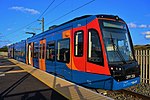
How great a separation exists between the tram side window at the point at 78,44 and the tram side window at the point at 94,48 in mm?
559

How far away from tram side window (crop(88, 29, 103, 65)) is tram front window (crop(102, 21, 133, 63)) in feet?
0.98

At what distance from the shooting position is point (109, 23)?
8641 mm

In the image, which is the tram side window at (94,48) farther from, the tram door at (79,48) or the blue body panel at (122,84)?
the blue body panel at (122,84)

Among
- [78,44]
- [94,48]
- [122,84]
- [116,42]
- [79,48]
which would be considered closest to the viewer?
[122,84]

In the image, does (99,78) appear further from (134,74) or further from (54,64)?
(54,64)

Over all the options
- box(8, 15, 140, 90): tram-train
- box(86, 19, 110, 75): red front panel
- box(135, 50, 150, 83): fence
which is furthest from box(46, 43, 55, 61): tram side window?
box(135, 50, 150, 83): fence

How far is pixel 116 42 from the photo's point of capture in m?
8.59

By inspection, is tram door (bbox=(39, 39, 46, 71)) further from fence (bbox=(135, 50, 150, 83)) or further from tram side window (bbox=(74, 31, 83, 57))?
fence (bbox=(135, 50, 150, 83))

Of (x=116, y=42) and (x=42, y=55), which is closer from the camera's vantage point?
(x=116, y=42)

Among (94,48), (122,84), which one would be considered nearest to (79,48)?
(94,48)

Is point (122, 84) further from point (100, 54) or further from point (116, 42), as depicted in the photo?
point (116, 42)

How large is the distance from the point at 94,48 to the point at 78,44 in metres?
1.10

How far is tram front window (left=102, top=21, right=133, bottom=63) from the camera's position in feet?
27.2

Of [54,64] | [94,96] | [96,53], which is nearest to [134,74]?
[96,53]
